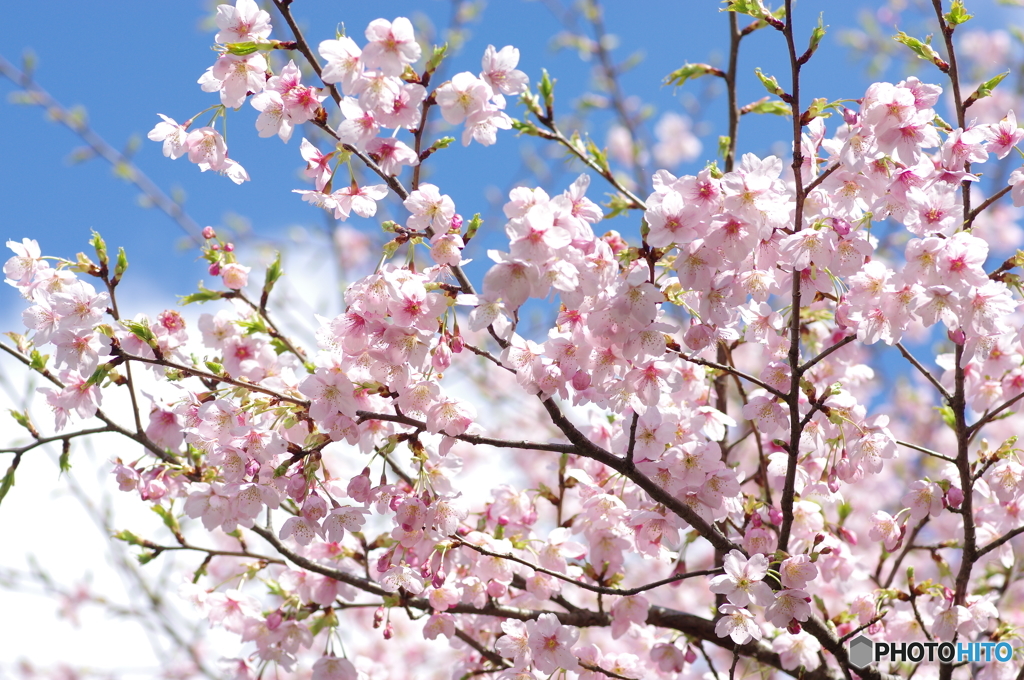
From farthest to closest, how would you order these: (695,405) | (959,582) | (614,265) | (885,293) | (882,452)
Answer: (695,405) → (959,582) → (882,452) → (885,293) → (614,265)

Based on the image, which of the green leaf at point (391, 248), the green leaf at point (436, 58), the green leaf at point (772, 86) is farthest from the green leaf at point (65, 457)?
the green leaf at point (772, 86)

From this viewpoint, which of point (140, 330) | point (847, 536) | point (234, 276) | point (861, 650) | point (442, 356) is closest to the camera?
point (442, 356)

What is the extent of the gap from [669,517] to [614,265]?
2.93 feet

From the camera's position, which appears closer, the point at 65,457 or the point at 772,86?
the point at 772,86

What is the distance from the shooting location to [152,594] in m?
5.04

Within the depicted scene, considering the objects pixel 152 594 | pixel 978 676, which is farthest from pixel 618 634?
pixel 152 594

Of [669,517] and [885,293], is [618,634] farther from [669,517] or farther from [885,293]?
[885,293]

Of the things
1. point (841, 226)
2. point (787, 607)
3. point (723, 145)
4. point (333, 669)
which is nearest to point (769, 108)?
point (723, 145)

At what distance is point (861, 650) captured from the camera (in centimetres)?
264

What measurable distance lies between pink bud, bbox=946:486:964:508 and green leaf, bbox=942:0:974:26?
140 centimetres

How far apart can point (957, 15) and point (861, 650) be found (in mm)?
1999

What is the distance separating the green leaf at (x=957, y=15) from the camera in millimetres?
2299

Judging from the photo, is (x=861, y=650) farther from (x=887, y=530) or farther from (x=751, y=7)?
(x=751, y=7)

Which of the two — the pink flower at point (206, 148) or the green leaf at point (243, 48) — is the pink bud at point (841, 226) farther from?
the pink flower at point (206, 148)
